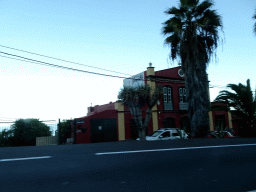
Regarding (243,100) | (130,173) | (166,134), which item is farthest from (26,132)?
(130,173)

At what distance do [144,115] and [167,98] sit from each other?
3590mm

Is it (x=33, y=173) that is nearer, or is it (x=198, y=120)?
(x=33, y=173)

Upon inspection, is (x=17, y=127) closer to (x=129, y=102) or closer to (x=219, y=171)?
(x=129, y=102)

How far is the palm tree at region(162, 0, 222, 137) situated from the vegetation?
10799mm

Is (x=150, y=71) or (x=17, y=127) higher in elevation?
(x=150, y=71)

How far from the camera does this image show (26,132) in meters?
19.0

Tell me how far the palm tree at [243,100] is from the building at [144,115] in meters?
9.88

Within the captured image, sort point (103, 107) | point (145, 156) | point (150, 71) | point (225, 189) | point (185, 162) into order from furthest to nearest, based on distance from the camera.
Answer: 1. point (103, 107)
2. point (150, 71)
3. point (145, 156)
4. point (185, 162)
5. point (225, 189)

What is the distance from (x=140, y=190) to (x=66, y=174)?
1.00m

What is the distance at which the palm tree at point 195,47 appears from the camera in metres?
13.7

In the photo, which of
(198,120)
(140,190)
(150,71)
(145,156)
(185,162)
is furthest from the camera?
(150,71)

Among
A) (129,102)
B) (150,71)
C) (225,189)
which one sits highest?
(150,71)

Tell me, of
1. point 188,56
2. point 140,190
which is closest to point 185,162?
point 140,190

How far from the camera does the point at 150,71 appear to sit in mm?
25094
